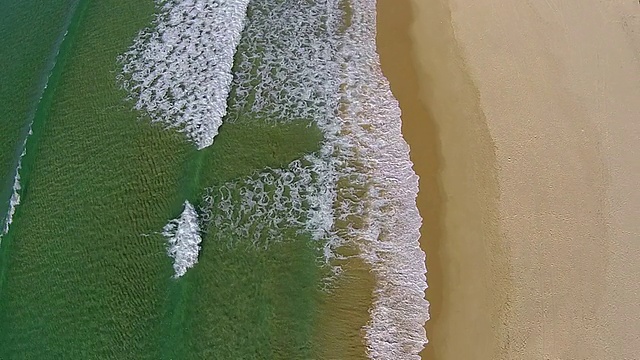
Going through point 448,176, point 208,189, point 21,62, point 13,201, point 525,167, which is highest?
point 525,167

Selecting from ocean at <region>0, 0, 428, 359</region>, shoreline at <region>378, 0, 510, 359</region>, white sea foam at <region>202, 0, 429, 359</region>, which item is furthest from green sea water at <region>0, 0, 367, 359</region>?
shoreline at <region>378, 0, 510, 359</region>

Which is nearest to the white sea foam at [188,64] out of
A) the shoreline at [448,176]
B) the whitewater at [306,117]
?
the whitewater at [306,117]

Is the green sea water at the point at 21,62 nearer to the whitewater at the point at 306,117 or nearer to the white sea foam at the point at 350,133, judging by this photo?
the whitewater at the point at 306,117

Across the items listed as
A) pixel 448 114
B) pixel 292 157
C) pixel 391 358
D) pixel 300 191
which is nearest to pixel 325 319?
pixel 391 358

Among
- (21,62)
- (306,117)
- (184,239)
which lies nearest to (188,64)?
(306,117)

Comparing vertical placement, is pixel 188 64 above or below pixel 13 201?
above

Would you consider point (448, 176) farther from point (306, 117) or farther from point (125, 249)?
point (125, 249)
